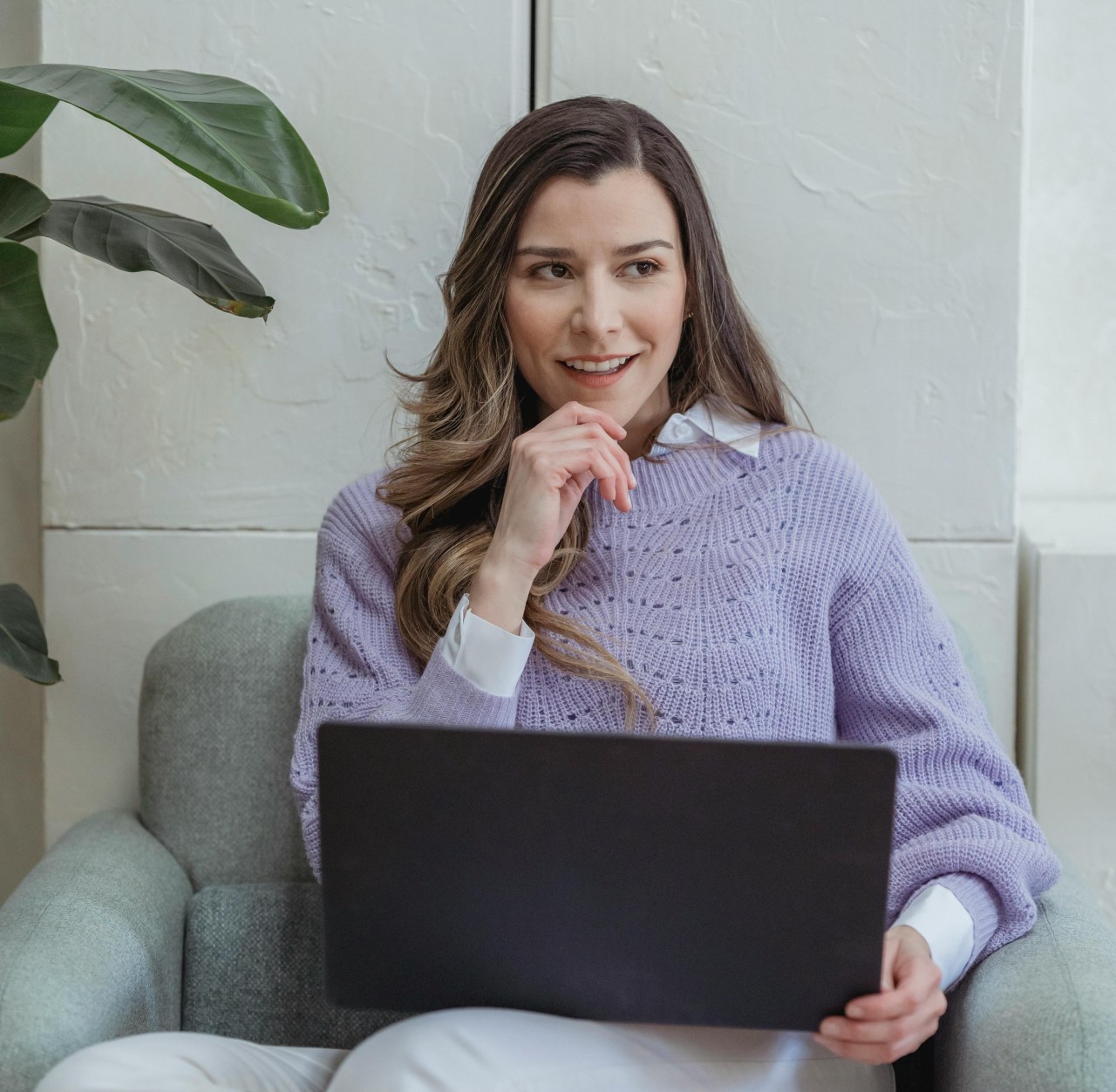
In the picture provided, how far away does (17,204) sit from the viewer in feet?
4.04

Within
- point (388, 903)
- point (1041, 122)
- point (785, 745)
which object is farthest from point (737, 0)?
point (388, 903)

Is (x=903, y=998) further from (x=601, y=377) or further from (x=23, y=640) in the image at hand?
(x=23, y=640)

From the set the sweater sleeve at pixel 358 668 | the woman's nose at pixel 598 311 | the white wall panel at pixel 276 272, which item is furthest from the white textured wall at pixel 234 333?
the woman's nose at pixel 598 311

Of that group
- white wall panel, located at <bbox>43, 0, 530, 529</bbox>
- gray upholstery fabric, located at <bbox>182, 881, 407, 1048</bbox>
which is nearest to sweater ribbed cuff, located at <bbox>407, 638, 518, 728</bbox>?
gray upholstery fabric, located at <bbox>182, 881, 407, 1048</bbox>

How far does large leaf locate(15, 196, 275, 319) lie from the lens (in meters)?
1.31

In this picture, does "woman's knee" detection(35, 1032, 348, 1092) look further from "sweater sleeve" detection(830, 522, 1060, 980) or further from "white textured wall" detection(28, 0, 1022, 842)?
"white textured wall" detection(28, 0, 1022, 842)

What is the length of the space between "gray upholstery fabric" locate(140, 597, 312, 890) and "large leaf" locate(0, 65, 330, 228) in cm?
58

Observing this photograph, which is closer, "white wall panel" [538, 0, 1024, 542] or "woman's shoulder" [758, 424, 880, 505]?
"woman's shoulder" [758, 424, 880, 505]

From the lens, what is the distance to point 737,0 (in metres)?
1.60

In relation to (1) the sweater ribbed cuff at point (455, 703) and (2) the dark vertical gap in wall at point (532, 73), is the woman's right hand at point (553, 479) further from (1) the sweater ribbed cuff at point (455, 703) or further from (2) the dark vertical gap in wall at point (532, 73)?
(2) the dark vertical gap in wall at point (532, 73)

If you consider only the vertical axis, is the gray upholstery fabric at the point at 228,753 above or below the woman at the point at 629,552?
below

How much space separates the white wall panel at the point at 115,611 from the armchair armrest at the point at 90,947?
0.20 m

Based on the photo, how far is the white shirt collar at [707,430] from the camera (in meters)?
1.42

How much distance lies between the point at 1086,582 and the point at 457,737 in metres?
1.03
